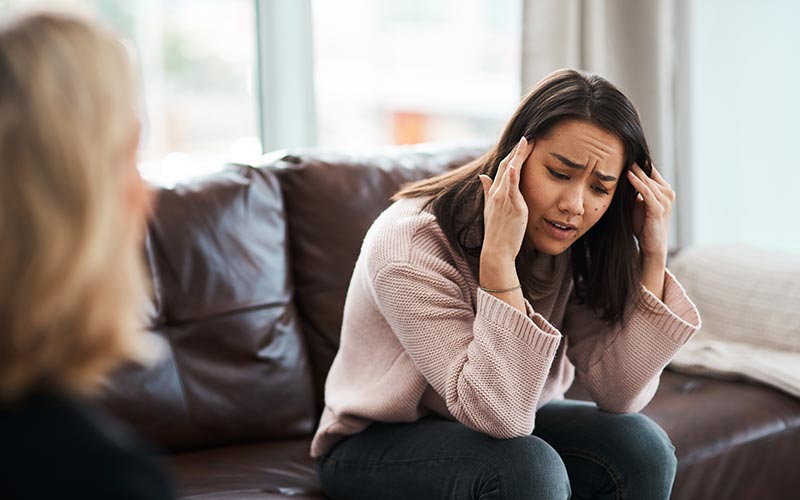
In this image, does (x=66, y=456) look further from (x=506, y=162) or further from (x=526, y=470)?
(x=506, y=162)

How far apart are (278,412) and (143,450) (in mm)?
1299

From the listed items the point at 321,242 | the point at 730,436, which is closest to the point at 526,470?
the point at 730,436

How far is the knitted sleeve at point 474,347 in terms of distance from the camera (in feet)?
5.34

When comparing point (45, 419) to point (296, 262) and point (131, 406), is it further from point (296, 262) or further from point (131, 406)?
point (296, 262)

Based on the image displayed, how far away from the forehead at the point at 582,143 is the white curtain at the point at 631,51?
1.29 metres

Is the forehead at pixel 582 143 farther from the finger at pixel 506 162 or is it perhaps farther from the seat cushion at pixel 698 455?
the seat cushion at pixel 698 455

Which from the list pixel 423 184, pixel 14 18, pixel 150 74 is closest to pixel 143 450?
pixel 14 18

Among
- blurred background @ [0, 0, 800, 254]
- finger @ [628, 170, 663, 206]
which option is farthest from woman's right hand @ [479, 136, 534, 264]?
blurred background @ [0, 0, 800, 254]

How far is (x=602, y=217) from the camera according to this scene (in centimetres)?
188

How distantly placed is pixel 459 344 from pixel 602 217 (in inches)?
15.7

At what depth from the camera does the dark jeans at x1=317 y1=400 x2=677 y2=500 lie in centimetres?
160

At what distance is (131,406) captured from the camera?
1960 millimetres

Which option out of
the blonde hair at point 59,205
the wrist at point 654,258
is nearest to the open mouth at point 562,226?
the wrist at point 654,258

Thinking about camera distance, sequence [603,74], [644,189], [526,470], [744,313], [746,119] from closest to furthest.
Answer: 1. [526,470]
2. [644,189]
3. [744,313]
4. [603,74]
5. [746,119]
